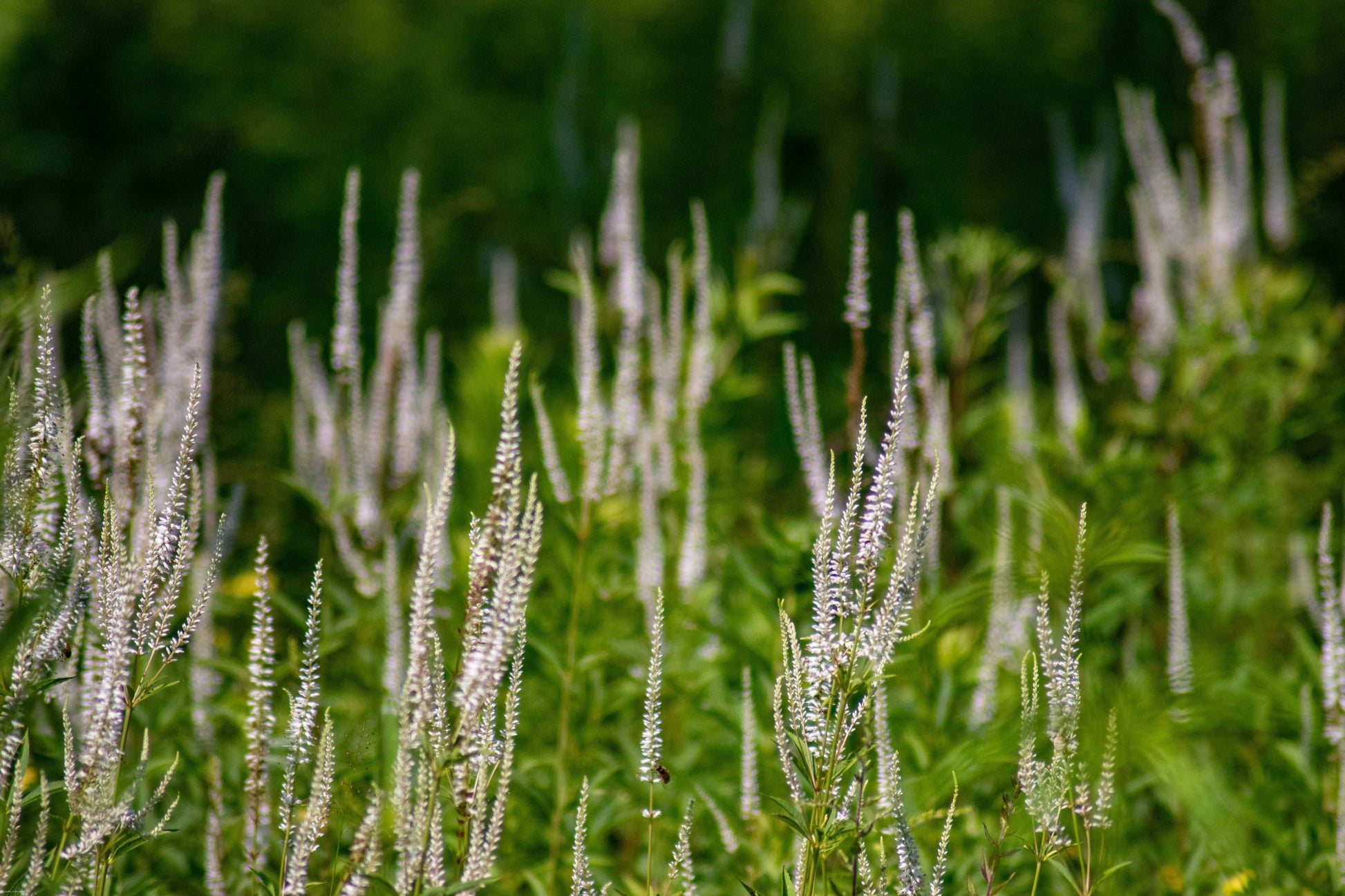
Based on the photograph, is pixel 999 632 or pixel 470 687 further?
pixel 999 632

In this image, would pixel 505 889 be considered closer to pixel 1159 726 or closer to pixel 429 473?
pixel 429 473

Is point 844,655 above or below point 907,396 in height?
below

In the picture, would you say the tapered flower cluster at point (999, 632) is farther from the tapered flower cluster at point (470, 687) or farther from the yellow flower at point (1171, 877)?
the tapered flower cluster at point (470, 687)

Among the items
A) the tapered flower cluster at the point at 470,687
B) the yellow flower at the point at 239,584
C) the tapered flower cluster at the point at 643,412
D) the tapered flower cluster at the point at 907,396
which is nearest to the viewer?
the tapered flower cluster at the point at 470,687

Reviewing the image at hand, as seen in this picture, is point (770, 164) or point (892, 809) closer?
point (892, 809)

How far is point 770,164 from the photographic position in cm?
557

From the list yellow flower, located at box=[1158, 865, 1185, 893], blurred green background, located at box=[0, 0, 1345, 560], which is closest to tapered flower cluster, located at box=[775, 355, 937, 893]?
yellow flower, located at box=[1158, 865, 1185, 893]

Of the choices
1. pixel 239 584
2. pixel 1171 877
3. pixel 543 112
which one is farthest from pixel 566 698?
pixel 543 112

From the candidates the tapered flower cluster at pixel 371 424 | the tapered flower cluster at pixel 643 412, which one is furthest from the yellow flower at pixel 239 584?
the tapered flower cluster at pixel 643 412

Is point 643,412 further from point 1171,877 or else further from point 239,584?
point 1171,877

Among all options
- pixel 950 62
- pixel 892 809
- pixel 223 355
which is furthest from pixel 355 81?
pixel 892 809

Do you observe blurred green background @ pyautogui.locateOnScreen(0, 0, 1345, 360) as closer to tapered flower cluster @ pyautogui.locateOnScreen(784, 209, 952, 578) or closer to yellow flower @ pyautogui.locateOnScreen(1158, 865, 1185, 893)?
tapered flower cluster @ pyautogui.locateOnScreen(784, 209, 952, 578)

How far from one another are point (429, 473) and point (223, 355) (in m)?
1.29

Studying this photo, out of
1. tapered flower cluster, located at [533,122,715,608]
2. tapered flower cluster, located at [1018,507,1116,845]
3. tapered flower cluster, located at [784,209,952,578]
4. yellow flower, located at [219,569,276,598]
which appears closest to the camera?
tapered flower cluster, located at [1018,507,1116,845]
